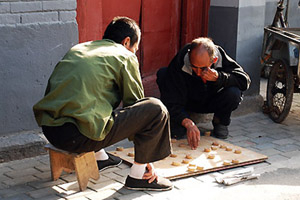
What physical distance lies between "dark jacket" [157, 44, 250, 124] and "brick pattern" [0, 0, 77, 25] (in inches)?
46.3

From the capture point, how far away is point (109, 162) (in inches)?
198

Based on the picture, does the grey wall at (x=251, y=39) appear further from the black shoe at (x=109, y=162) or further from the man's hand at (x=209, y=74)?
the black shoe at (x=109, y=162)

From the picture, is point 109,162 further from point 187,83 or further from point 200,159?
point 187,83

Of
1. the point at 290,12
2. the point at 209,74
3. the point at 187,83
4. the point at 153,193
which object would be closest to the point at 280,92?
the point at 187,83

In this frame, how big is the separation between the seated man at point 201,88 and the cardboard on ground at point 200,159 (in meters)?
0.26

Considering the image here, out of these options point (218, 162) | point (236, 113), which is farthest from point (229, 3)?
point (218, 162)

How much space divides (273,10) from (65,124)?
19.6ft

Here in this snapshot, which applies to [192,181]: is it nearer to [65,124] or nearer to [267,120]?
[65,124]

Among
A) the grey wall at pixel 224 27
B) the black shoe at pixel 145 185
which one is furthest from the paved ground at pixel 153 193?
the grey wall at pixel 224 27

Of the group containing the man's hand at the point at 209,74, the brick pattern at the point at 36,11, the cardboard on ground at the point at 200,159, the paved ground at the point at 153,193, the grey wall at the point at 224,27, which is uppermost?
the brick pattern at the point at 36,11

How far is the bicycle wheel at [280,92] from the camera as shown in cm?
638

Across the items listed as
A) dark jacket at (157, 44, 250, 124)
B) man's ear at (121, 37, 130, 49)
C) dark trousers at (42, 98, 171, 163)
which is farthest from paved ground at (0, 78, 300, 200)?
man's ear at (121, 37, 130, 49)

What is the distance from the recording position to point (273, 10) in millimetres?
9250

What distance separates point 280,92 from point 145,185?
283 centimetres
